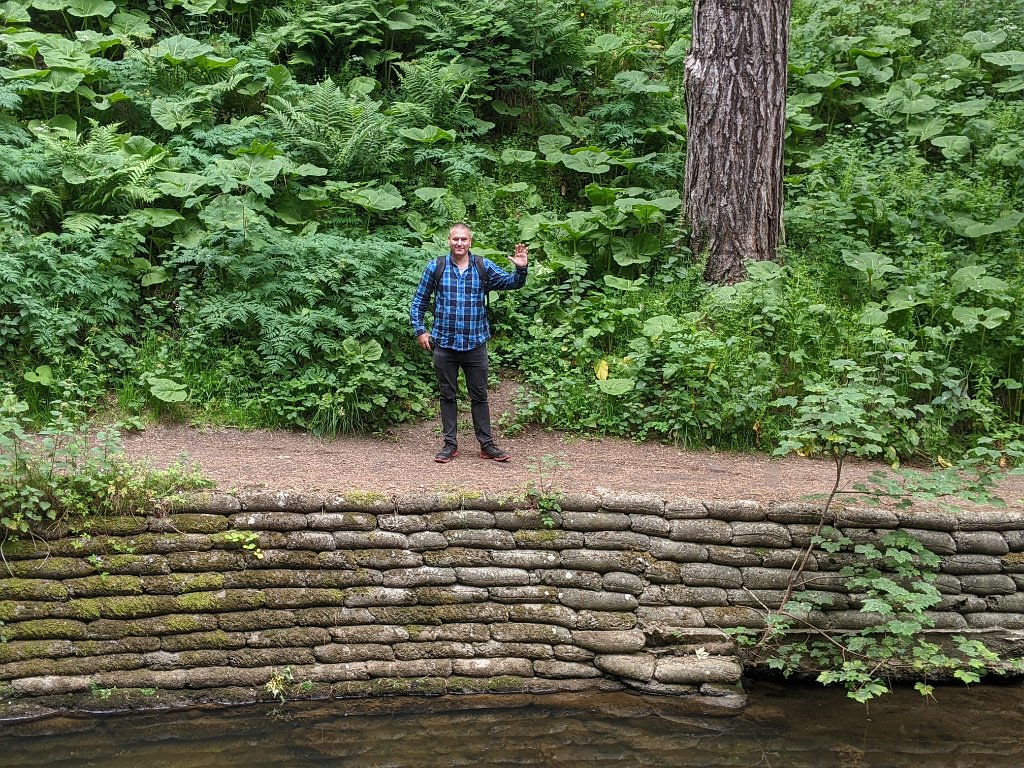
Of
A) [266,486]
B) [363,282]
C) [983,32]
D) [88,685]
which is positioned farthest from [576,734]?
[983,32]

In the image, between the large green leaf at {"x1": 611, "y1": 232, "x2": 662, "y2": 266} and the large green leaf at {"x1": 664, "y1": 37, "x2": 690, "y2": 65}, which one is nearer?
the large green leaf at {"x1": 611, "y1": 232, "x2": 662, "y2": 266}

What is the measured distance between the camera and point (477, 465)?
735 cm

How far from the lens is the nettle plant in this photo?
610 centimetres

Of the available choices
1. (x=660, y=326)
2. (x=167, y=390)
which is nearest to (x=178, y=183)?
(x=167, y=390)

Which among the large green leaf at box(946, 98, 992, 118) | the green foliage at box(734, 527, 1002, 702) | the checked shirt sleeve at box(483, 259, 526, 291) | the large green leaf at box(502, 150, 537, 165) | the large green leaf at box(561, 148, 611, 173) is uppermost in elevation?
the large green leaf at box(946, 98, 992, 118)

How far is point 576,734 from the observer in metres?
5.81

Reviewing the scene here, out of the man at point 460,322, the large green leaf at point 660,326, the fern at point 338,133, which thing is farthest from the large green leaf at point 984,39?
the man at point 460,322

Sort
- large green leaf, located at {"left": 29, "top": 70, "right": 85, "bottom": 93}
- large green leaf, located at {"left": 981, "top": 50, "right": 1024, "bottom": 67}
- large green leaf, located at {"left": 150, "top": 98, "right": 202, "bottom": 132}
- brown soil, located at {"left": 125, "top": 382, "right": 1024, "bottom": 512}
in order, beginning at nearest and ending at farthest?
brown soil, located at {"left": 125, "top": 382, "right": 1024, "bottom": 512}, large green leaf, located at {"left": 29, "top": 70, "right": 85, "bottom": 93}, large green leaf, located at {"left": 150, "top": 98, "right": 202, "bottom": 132}, large green leaf, located at {"left": 981, "top": 50, "right": 1024, "bottom": 67}

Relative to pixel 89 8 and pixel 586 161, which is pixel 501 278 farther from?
pixel 89 8

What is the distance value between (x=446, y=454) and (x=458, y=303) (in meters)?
1.27

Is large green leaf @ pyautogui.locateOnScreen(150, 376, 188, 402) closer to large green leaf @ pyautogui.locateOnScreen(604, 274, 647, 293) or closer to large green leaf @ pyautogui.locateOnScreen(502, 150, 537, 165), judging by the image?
large green leaf @ pyautogui.locateOnScreen(604, 274, 647, 293)

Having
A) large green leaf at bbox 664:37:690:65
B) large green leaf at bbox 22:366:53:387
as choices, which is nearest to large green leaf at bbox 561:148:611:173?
large green leaf at bbox 664:37:690:65

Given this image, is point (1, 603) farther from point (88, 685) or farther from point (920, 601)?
point (920, 601)

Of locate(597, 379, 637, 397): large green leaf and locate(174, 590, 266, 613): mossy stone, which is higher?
locate(597, 379, 637, 397): large green leaf
